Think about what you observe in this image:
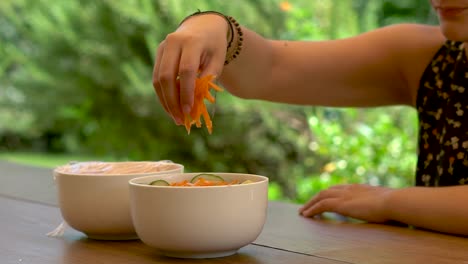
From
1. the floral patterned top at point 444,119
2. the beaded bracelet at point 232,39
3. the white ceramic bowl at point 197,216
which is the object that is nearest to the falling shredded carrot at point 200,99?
the white ceramic bowl at point 197,216

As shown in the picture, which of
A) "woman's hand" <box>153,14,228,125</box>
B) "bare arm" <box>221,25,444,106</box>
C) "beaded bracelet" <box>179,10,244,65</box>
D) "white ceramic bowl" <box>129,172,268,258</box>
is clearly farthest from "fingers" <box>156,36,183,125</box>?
"bare arm" <box>221,25,444,106</box>

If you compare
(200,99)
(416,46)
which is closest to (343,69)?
(416,46)

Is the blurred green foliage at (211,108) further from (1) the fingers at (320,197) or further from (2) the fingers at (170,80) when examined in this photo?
(2) the fingers at (170,80)

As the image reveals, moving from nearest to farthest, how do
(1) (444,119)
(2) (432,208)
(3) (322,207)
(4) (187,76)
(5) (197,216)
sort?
1. (5) (197,216)
2. (4) (187,76)
3. (2) (432,208)
4. (3) (322,207)
5. (1) (444,119)

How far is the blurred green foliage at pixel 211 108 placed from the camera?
12.5ft

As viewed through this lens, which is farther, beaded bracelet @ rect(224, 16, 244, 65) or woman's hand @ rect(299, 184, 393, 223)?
beaded bracelet @ rect(224, 16, 244, 65)

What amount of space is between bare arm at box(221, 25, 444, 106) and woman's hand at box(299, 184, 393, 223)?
0.33 meters

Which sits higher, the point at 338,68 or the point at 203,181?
the point at 338,68

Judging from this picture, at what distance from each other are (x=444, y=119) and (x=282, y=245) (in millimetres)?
610

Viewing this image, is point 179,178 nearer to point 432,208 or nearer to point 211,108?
point 432,208

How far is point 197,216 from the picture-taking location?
3.01 feet

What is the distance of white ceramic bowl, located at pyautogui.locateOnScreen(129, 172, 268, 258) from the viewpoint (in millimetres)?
915

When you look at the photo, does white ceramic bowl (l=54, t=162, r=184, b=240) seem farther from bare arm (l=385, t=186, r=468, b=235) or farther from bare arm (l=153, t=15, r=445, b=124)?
bare arm (l=153, t=15, r=445, b=124)

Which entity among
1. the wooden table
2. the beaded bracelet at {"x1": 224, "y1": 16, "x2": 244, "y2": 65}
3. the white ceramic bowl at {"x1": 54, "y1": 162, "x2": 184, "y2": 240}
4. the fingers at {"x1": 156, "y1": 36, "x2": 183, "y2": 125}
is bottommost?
the wooden table
